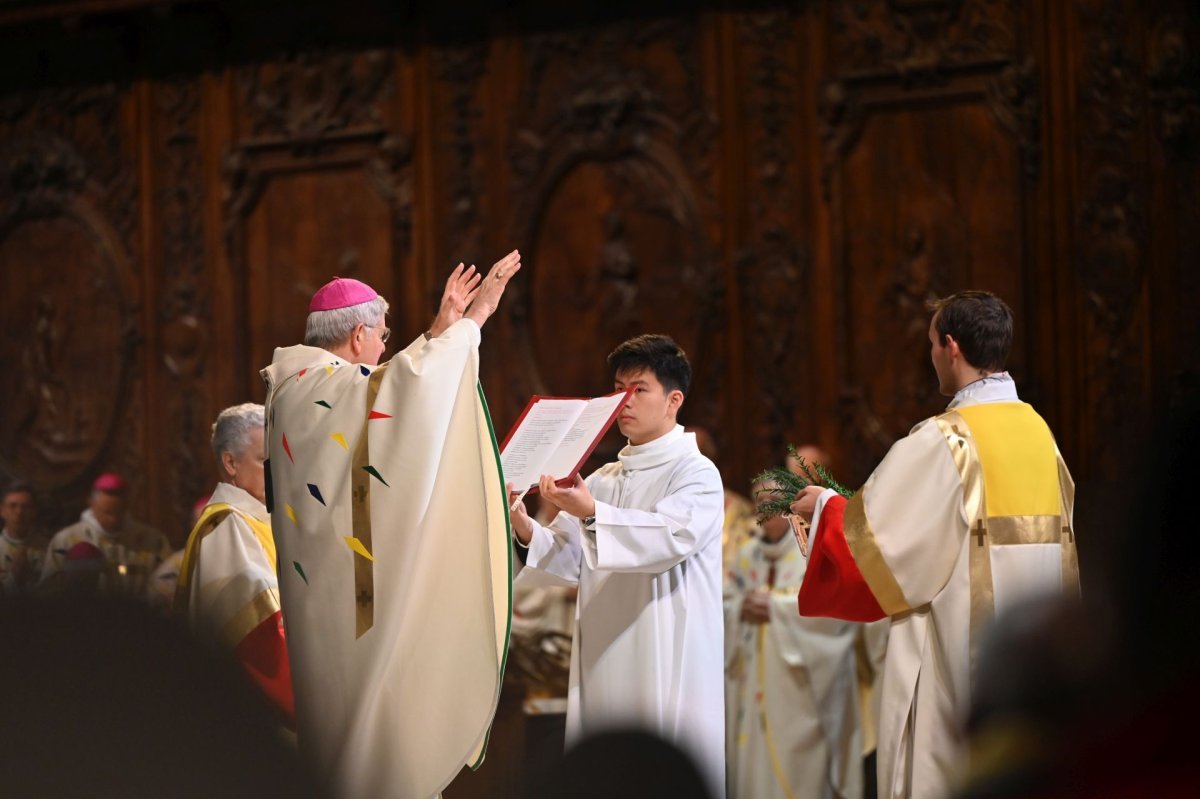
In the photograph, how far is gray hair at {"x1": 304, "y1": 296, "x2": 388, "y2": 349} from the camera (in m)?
4.20

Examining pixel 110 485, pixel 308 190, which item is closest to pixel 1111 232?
pixel 308 190

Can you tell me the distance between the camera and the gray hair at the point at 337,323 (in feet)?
13.8

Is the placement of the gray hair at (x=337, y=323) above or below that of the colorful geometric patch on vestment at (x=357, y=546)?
above

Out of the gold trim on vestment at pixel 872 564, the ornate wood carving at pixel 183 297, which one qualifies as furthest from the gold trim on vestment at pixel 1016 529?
the ornate wood carving at pixel 183 297

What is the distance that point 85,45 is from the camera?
10.1m

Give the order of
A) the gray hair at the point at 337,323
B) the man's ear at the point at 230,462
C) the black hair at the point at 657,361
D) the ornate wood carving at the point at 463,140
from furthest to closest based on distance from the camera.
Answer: the ornate wood carving at the point at 463,140 < the man's ear at the point at 230,462 < the black hair at the point at 657,361 < the gray hair at the point at 337,323

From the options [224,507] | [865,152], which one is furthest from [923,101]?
[224,507]

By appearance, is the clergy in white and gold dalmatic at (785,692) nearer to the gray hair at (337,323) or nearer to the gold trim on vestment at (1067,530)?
the gold trim on vestment at (1067,530)

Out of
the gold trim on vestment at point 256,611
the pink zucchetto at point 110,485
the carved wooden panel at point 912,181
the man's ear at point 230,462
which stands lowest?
the gold trim on vestment at point 256,611

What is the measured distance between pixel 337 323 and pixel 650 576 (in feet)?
3.95

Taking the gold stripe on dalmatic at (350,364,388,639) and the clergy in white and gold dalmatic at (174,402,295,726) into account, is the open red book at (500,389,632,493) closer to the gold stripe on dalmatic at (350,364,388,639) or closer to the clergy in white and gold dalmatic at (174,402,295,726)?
the gold stripe on dalmatic at (350,364,388,639)

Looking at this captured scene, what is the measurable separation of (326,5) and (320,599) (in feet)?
21.1

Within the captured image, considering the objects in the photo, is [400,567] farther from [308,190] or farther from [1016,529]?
[308,190]

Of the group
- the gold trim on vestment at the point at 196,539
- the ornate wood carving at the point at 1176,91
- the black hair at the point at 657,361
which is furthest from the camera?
the ornate wood carving at the point at 1176,91
